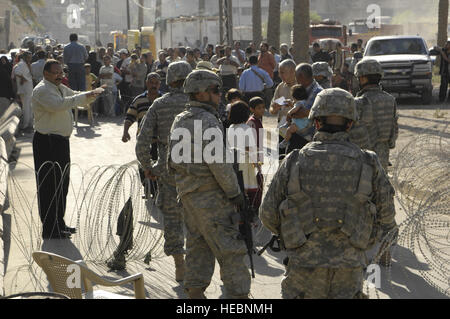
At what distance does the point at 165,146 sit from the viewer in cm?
650

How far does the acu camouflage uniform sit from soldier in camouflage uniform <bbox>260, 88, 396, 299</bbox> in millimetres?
2485

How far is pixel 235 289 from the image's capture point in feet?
16.4

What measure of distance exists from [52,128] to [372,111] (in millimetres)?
3489

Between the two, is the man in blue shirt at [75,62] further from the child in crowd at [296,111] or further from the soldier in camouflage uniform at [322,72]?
the child in crowd at [296,111]

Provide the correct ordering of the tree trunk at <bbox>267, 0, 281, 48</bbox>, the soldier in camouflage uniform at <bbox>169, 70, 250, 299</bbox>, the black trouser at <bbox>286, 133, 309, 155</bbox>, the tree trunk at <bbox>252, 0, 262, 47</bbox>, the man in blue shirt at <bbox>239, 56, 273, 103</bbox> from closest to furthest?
the soldier in camouflage uniform at <bbox>169, 70, 250, 299</bbox> < the black trouser at <bbox>286, 133, 309, 155</bbox> < the man in blue shirt at <bbox>239, 56, 273, 103</bbox> < the tree trunk at <bbox>267, 0, 281, 48</bbox> < the tree trunk at <bbox>252, 0, 262, 47</bbox>

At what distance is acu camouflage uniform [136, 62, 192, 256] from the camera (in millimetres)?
6332

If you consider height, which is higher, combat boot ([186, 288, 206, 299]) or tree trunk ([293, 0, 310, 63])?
tree trunk ([293, 0, 310, 63])

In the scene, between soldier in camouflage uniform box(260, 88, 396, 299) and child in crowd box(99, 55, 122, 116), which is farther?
child in crowd box(99, 55, 122, 116)

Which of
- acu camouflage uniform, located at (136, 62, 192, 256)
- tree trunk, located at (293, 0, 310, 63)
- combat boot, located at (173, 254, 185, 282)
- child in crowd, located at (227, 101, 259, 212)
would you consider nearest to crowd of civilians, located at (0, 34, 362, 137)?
tree trunk, located at (293, 0, 310, 63)

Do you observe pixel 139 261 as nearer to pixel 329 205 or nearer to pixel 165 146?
pixel 165 146

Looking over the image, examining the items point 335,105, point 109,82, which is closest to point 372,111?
point 335,105

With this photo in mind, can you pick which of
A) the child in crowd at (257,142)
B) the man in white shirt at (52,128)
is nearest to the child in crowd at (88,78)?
the man in white shirt at (52,128)

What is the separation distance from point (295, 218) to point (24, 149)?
1211 cm

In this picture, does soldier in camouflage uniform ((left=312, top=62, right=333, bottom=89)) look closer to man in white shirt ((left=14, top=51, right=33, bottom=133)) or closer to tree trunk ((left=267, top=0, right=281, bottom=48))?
man in white shirt ((left=14, top=51, right=33, bottom=133))
